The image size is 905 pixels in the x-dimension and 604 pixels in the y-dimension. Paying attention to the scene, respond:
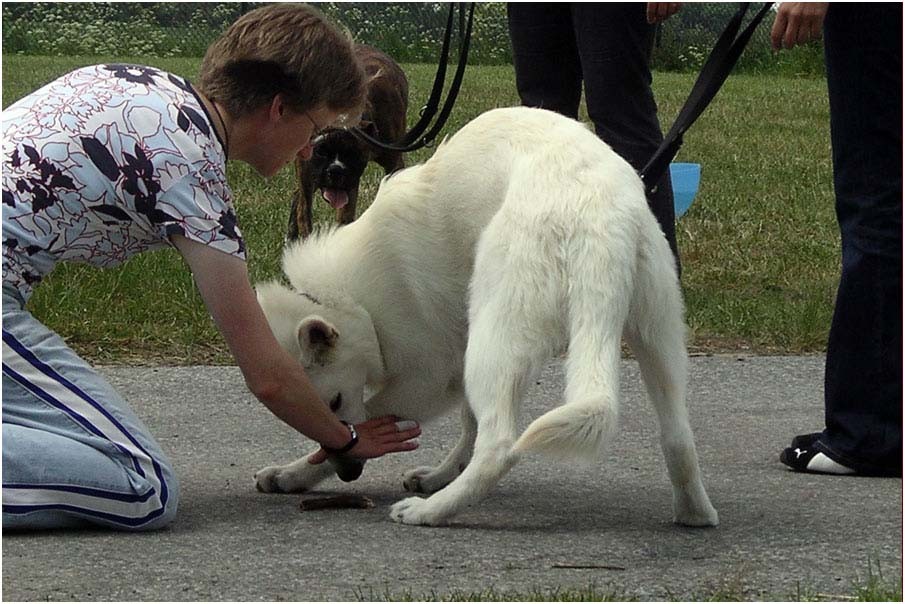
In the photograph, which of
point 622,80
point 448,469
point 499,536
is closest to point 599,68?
point 622,80

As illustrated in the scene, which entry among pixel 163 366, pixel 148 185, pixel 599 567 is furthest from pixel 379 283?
pixel 163 366

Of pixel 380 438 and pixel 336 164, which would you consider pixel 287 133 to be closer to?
pixel 380 438

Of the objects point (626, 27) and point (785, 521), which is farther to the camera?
point (626, 27)

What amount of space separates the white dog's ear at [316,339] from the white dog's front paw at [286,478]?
33 centimetres

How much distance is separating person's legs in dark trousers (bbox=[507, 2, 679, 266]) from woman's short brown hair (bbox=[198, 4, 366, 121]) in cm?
161

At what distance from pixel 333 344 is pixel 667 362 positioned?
0.98 m

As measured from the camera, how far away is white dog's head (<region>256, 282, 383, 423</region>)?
3975 mm

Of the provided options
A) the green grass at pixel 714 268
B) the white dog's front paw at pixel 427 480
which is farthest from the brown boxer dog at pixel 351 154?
the white dog's front paw at pixel 427 480

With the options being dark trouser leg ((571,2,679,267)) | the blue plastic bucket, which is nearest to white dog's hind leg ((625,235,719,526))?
dark trouser leg ((571,2,679,267))

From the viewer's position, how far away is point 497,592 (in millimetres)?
3033

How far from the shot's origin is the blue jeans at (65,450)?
3465mm

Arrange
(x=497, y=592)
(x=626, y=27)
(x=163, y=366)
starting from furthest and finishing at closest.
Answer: (x=163, y=366)
(x=626, y=27)
(x=497, y=592)

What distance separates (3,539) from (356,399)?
1088mm

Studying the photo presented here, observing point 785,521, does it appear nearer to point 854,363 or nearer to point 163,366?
point 854,363
